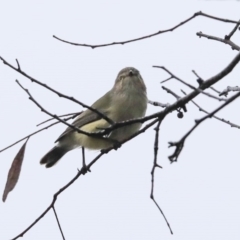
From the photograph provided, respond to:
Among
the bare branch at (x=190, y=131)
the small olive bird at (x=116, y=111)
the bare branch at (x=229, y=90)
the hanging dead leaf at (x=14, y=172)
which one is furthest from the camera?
the small olive bird at (x=116, y=111)

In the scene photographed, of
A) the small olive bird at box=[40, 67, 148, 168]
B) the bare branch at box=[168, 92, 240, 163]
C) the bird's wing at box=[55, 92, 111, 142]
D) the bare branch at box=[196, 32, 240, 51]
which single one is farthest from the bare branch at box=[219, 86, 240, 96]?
the bird's wing at box=[55, 92, 111, 142]

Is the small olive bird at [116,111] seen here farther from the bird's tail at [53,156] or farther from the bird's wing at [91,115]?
the bird's tail at [53,156]

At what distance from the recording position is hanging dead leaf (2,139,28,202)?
397cm

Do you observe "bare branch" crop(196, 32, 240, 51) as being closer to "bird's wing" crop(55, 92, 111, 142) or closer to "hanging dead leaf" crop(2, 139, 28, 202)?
"hanging dead leaf" crop(2, 139, 28, 202)

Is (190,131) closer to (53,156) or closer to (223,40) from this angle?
(223,40)

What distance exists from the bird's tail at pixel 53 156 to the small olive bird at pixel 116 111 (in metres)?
0.13

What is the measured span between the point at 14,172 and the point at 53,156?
102 inches

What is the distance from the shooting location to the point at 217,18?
3.66m

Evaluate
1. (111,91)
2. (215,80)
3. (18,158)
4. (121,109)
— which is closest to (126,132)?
(121,109)

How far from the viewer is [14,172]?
4051mm

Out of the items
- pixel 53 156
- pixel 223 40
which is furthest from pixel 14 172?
pixel 53 156

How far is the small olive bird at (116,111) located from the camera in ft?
18.4

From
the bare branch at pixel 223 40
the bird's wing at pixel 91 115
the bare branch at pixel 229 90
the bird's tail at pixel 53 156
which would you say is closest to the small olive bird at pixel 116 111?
the bird's wing at pixel 91 115

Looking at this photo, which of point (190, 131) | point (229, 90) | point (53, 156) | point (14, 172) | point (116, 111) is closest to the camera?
point (190, 131)
